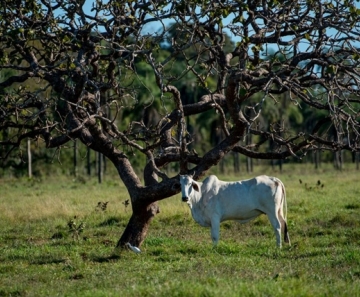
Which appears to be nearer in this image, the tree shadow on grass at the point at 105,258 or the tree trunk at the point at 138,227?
the tree shadow on grass at the point at 105,258

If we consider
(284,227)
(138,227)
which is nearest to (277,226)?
(284,227)

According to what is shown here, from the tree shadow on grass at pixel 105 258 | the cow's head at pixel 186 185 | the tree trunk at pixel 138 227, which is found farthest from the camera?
the tree trunk at pixel 138 227

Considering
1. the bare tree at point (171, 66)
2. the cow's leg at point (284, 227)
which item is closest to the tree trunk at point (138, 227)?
the bare tree at point (171, 66)

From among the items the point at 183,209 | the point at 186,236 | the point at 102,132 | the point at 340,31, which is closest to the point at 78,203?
the point at 183,209

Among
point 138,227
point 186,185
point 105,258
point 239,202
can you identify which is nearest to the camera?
point 105,258

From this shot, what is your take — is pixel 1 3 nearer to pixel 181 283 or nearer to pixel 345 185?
pixel 181 283

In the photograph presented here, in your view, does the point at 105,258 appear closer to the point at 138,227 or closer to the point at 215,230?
the point at 138,227

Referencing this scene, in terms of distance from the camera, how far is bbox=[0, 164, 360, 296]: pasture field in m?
9.52

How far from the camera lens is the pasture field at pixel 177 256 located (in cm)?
952

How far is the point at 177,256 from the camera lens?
41.8 feet

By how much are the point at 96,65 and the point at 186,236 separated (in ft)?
14.5

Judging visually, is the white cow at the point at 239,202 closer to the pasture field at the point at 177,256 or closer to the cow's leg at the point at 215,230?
the cow's leg at the point at 215,230

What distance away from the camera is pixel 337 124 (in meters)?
12.1

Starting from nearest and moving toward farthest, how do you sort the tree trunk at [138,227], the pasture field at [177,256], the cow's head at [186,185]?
1. the pasture field at [177,256]
2. the cow's head at [186,185]
3. the tree trunk at [138,227]
